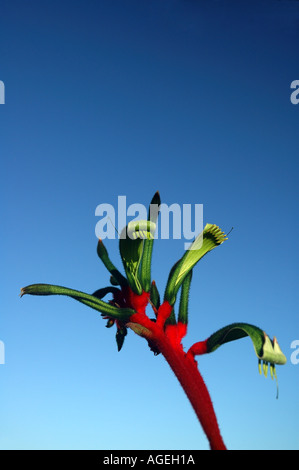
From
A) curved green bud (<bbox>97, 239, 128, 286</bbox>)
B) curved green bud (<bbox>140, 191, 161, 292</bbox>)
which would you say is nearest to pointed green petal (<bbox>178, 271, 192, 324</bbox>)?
curved green bud (<bbox>140, 191, 161, 292</bbox>)

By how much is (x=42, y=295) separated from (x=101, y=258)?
1.74 feet

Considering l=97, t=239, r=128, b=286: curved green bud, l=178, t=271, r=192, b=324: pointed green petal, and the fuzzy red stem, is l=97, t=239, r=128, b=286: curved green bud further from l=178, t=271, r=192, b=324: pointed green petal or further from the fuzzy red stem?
l=178, t=271, r=192, b=324: pointed green petal

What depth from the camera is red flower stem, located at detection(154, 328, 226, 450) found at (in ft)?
9.24

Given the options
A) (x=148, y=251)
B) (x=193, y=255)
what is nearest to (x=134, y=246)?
(x=148, y=251)

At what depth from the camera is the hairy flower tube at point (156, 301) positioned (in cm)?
301

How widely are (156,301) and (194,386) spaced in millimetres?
702

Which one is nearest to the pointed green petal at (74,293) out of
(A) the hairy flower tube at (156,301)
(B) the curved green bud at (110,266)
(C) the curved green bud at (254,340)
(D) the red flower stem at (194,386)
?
(A) the hairy flower tube at (156,301)

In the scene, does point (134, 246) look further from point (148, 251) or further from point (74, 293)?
point (74, 293)
